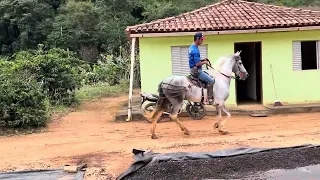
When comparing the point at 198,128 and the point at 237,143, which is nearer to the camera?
the point at 237,143

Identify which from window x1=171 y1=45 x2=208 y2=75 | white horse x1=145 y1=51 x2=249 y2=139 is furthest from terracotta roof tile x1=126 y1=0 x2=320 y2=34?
white horse x1=145 y1=51 x2=249 y2=139

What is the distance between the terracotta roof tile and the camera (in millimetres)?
13070

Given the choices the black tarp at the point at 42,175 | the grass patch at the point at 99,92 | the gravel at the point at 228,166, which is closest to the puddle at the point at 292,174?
the gravel at the point at 228,166

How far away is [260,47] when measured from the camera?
1393 centimetres

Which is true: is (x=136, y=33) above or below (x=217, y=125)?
above

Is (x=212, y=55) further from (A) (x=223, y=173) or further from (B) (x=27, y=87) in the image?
(A) (x=223, y=173)

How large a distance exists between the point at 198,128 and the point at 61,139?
3427mm

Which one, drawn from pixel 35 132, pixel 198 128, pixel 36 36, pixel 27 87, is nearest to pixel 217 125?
pixel 198 128

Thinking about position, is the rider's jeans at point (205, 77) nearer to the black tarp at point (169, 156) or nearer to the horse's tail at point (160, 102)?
the horse's tail at point (160, 102)

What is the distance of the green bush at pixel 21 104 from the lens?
11.8 metres

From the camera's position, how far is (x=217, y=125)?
404 inches

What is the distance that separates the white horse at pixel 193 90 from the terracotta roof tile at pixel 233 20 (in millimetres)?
2935

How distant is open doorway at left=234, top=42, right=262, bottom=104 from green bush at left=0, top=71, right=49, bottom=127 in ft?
20.9

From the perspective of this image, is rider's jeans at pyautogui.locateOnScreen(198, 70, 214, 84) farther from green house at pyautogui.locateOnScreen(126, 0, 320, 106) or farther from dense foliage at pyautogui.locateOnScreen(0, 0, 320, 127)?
dense foliage at pyautogui.locateOnScreen(0, 0, 320, 127)
